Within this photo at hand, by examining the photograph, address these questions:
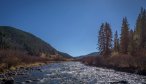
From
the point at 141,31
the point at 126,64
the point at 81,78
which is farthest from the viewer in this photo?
the point at 141,31

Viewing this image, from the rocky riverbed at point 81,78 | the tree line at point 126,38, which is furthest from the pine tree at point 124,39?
the rocky riverbed at point 81,78

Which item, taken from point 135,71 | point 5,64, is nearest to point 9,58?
point 5,64

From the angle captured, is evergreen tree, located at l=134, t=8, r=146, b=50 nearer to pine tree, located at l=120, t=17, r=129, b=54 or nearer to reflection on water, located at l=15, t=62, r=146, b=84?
pine tree, located at l=120, t=17, r=129, b=54

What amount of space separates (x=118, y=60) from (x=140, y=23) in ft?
77.6

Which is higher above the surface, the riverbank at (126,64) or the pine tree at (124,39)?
the pine tree at (124,39)

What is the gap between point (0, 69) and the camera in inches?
1861

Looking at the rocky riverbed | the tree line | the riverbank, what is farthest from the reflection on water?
the tree line

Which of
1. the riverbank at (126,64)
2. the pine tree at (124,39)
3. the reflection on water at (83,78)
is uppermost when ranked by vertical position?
the pine tree at (124,39)

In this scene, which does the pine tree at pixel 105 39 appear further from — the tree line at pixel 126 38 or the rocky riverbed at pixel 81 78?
the rocky riverbed at pixel 81 78

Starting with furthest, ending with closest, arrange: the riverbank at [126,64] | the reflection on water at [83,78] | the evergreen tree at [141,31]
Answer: the evergreen tree at [141,31]
the riverbank at [126,64]
the reflection on water at [83,78]

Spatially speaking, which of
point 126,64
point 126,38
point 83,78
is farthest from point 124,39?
point 83,78

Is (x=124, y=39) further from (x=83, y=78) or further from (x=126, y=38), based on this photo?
(x=83, y=78)

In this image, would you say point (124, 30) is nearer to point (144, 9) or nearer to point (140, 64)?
point (144, 9)

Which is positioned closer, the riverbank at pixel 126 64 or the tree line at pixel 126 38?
the riverbank at pixel 126 64
